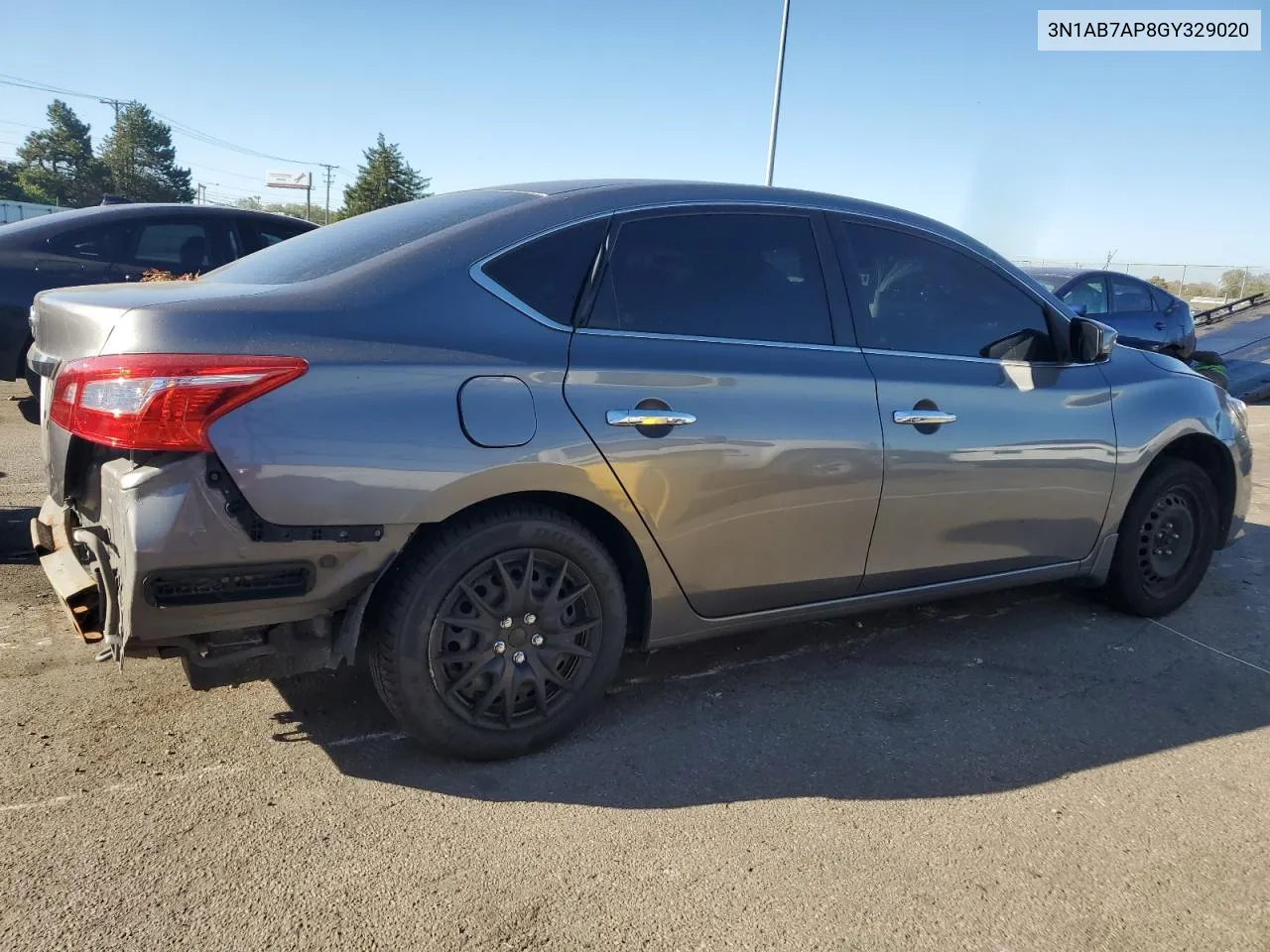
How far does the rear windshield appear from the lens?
293cm

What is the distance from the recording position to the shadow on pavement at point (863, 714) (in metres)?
2.91

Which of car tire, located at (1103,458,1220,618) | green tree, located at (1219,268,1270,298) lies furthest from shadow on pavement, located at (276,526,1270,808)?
green tree, located at (1219,268,1270,298)

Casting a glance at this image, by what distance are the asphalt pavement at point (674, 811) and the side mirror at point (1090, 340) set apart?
1.27 metres

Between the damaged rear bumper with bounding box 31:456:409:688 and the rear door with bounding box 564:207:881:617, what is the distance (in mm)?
792

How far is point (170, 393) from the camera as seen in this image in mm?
2344

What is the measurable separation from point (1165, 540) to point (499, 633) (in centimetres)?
326

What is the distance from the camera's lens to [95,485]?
2.62 metres

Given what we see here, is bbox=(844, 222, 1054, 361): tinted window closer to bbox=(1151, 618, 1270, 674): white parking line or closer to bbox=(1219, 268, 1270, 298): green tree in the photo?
bbox=(1151, 618, 1270, 674): white parking line

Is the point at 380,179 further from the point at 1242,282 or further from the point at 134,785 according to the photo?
the point at 134,785

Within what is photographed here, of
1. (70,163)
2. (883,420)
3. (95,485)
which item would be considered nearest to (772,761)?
(883,420)

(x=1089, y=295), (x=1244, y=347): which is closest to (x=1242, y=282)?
(x=1244, y=347)

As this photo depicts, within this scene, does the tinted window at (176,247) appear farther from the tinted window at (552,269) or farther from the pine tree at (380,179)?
the pine tree at (380,179)

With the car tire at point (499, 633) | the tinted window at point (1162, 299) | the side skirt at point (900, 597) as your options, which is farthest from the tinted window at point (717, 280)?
the tinted window at point (1162, 299)

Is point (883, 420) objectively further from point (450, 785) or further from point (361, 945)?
point (361, 945)
